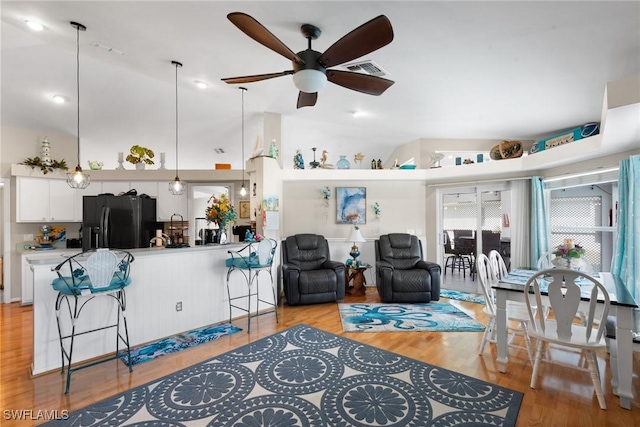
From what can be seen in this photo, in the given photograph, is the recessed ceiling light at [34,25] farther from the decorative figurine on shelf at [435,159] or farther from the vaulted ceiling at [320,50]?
the decorative figurine on shelf at [435,159]

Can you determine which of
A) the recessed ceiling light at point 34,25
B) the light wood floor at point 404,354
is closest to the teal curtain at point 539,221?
the light wood floor at point 404,354

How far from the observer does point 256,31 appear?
6.33 feet

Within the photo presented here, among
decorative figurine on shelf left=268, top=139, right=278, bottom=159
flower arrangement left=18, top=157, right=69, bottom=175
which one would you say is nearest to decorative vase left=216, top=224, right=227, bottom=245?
decorative figurine on shelf left=268, top=139, right=278, bottom=159

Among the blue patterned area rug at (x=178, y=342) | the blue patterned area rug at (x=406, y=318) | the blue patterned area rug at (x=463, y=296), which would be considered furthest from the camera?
the blue patterned area rug at (x=463, y=296)

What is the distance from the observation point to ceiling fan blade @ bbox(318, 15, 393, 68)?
1.78 m

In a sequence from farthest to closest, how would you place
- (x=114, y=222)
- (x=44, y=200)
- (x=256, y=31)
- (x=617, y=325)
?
(x=44, y=200)
(x=114, y=222)
(x=617, y=325)
(x=256, y=31)

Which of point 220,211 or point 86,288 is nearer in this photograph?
point 86,288

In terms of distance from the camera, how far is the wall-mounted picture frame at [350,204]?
571 cm

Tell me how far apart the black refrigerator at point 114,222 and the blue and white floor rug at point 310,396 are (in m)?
3.09

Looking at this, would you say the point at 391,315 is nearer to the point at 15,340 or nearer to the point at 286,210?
the point at 286,210

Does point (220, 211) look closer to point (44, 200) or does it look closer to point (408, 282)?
point (408, 282)

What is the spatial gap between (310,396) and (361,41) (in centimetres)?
254

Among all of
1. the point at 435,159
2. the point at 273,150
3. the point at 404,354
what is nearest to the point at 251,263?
the point at 404,354

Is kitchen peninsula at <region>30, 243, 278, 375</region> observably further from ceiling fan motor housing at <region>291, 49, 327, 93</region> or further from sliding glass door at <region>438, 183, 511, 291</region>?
sliding glass door at <region>438, 183, 511, 291</region>
